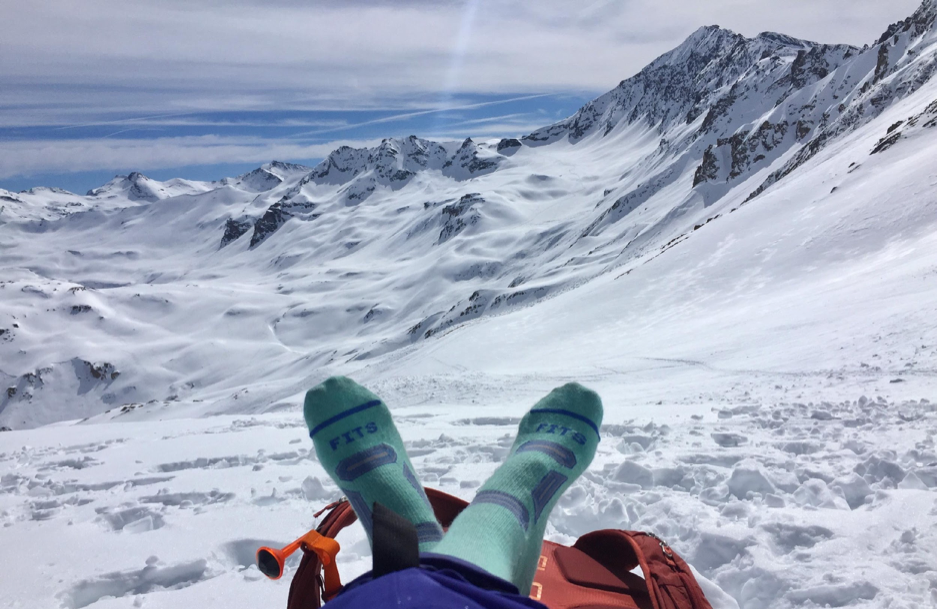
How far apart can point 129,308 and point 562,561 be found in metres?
153

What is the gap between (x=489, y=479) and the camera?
284cm

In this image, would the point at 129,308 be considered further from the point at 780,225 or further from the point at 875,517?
the point at 875,517

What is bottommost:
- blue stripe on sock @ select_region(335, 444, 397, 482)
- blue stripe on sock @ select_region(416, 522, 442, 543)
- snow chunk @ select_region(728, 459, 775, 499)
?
snow chunk @ select_region(728, 459, 775, 499)

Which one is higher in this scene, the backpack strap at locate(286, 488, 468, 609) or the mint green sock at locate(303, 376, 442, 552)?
the mint green sock at locate(303, 376, 442, 552)

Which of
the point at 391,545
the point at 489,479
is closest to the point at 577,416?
the point at 489,479

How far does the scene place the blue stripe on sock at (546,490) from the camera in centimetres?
268

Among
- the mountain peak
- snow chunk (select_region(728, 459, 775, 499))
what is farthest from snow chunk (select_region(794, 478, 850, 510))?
the mountain peak

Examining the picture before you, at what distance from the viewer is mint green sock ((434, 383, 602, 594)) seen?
7.00 ft

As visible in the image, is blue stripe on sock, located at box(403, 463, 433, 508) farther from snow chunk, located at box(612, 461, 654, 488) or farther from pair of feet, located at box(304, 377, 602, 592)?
snow chunk, located at box(612, 461, 654, 488)

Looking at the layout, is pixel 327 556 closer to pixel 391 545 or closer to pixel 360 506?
pixel 360 506

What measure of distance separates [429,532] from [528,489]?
1.79ft

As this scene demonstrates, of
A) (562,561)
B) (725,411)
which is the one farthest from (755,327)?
(562,561)

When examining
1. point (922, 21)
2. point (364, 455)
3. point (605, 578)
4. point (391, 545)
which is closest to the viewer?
point (391, 545)

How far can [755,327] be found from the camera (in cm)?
1066
